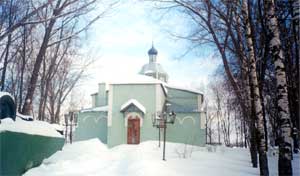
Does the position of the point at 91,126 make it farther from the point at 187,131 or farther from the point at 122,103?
the point at 187,131

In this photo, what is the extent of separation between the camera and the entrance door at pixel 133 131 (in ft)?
80.8

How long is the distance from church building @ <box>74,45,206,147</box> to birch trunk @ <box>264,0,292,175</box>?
1736 cm

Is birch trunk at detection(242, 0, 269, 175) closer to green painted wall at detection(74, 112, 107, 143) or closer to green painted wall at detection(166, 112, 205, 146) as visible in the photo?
green painted wall at detection(166, 112, 205, 146)

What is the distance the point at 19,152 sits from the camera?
7.48m

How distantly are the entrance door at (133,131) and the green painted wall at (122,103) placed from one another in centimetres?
33

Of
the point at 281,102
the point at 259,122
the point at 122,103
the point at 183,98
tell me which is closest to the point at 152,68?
the point at 183,98

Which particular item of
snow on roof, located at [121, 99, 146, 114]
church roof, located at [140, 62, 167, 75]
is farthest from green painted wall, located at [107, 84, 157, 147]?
church roof, located at [140, 62, 167, 75]

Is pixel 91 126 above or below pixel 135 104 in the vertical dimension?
below

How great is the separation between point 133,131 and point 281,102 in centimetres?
1960

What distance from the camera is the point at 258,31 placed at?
1159 cm

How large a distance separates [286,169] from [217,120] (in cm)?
3555

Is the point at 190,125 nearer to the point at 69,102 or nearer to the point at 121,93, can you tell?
the point at 121,93

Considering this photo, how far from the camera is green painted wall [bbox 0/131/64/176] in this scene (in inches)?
264

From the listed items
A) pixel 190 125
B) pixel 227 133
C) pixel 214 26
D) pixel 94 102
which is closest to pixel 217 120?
pixel 227 133
